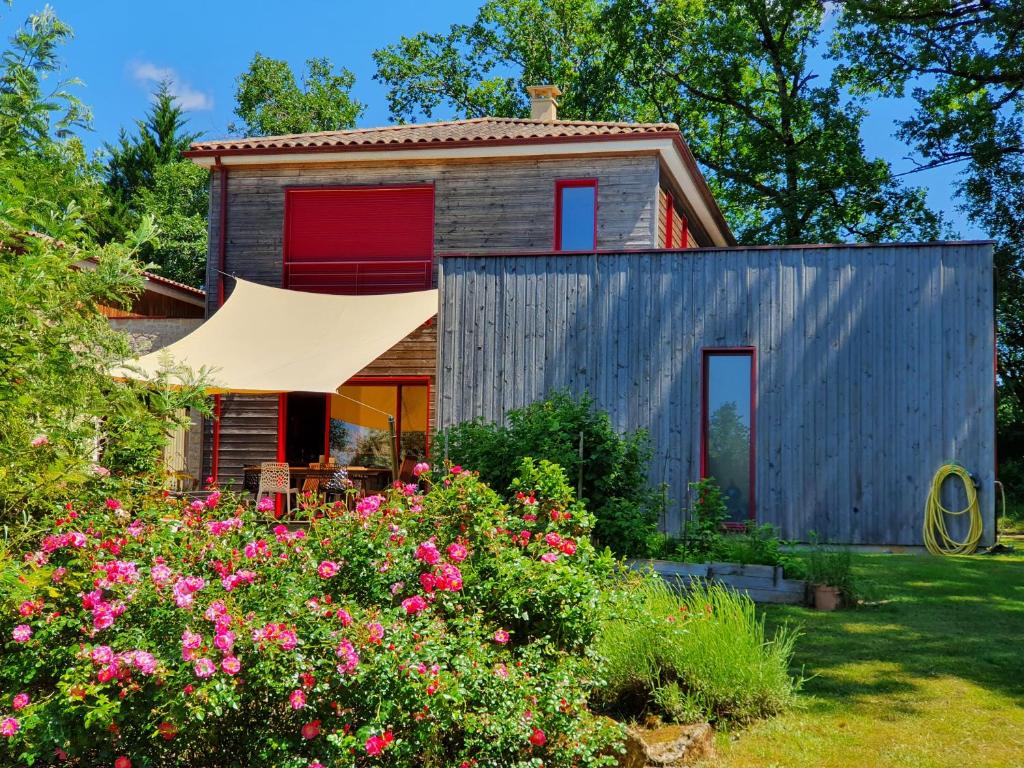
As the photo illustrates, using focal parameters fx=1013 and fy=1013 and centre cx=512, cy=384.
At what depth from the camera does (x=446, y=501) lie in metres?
4.39

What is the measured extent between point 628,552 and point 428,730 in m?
4.68

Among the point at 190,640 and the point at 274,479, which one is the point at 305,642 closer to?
the point at 190,640

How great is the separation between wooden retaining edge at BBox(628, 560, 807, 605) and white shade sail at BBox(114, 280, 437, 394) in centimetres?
457

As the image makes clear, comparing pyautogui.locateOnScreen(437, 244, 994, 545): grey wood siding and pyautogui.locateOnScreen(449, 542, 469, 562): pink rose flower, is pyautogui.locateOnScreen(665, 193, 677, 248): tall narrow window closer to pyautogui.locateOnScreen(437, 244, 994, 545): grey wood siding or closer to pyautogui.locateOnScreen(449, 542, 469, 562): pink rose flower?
pyautogui.locateOnScreen(437, 244, 994, 545): grey wood siding

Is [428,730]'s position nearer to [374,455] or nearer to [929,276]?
[929,276]

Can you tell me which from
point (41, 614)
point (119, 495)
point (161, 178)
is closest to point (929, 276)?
point (119, 495)

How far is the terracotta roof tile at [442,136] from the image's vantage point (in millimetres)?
14562

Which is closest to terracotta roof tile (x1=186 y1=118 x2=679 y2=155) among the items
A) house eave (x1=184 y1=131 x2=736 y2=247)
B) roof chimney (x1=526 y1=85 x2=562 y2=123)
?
house eave (x1=184 y1=131 x2=736 y2=247)

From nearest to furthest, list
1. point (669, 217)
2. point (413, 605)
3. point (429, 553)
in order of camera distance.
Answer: point (413, 605) < point (429, 553) < point (669, 217)

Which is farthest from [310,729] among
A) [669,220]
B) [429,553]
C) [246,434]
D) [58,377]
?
[669,220]

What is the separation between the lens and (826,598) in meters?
7.29

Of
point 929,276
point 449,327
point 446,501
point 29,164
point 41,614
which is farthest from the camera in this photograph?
point 449,327

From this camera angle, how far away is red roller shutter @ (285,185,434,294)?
15.3 metres

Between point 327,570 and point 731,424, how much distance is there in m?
8.28
